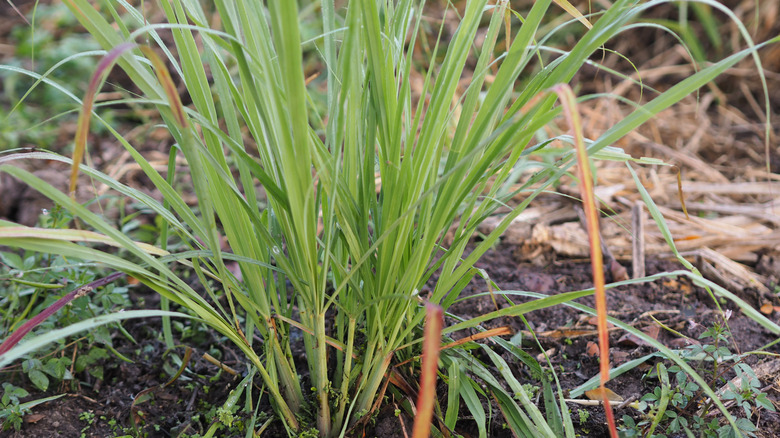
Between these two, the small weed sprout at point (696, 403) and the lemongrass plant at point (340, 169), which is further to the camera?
the small weed sprout at point (696, 403)

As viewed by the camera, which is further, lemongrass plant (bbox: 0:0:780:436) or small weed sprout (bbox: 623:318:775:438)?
small weed sprout (bbox: 623:318:775:438)

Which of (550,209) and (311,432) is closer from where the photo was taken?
(311,432)

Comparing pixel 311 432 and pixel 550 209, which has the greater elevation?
pixel 311 432

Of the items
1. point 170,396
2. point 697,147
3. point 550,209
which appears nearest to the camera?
point 170,396

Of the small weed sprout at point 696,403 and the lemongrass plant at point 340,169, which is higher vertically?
the lemongrass plant at point 340,169

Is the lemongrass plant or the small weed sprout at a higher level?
the lemongrass plant

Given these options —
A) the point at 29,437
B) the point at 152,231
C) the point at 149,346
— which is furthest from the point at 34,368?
the point at 152,231

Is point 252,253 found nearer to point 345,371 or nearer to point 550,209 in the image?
point 345,371

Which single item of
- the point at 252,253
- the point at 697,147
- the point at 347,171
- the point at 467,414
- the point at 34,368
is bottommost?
the point at 697,147
